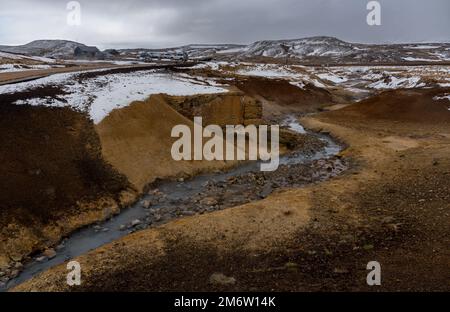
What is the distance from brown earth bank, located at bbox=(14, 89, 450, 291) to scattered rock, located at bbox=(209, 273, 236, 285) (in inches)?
1.0

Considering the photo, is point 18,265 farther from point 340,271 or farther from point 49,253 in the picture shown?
point 340,271

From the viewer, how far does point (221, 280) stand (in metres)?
11.2

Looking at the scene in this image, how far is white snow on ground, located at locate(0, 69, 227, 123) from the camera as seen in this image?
23.1 metres

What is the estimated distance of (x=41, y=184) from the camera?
1666 cm

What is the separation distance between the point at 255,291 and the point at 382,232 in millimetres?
5409

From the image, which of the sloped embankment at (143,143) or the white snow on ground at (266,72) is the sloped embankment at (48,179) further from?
the white snow on ground at (266,72)

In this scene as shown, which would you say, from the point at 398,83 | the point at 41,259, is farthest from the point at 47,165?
the point at 398,83

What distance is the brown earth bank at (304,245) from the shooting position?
11102mm

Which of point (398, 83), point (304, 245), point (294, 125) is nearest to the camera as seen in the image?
point (304, 245)

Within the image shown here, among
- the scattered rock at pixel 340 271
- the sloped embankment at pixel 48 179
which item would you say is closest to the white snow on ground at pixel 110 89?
the sloped embankment at pixel 48 179

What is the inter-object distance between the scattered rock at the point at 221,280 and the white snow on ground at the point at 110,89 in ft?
45.0

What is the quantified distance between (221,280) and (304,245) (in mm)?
3225

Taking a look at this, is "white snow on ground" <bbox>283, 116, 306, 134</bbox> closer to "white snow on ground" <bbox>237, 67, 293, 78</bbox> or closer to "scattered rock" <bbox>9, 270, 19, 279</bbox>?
"white snow on ground" <bbox>237, 67, 293, 78</bbox>
